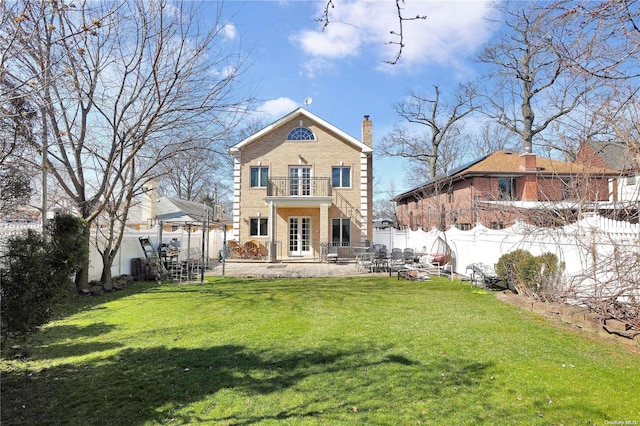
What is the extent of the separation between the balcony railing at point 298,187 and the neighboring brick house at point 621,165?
1433cm

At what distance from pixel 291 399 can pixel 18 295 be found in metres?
3.49

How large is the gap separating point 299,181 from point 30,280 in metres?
17.5

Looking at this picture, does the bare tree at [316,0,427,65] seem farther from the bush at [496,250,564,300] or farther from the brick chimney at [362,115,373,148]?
the brick chimney at [362,115,373,148]

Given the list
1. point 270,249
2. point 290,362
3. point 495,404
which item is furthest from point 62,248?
point 270,249

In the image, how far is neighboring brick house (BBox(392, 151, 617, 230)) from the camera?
325 inches

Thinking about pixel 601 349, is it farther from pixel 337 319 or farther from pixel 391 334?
pixel 337 319

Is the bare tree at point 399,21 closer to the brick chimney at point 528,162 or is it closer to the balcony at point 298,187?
the balcony at point 298,187

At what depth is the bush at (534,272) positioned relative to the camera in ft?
27.5

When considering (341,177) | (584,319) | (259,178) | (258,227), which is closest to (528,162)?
(341,177)

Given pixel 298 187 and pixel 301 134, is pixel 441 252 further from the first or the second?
pixel 301 134

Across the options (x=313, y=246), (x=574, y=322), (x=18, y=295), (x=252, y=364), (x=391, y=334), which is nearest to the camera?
(x=18, y=295)

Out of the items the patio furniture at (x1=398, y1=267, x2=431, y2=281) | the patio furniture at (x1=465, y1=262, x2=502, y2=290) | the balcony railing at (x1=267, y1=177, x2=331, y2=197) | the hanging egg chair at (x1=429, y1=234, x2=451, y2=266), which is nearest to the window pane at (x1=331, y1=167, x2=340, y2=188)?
the balcony railing at (x1=267, y1=177, x2=331, y2=197)

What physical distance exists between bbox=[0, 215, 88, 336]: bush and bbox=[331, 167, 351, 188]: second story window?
17.3 metres

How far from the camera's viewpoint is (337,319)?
749 cm
